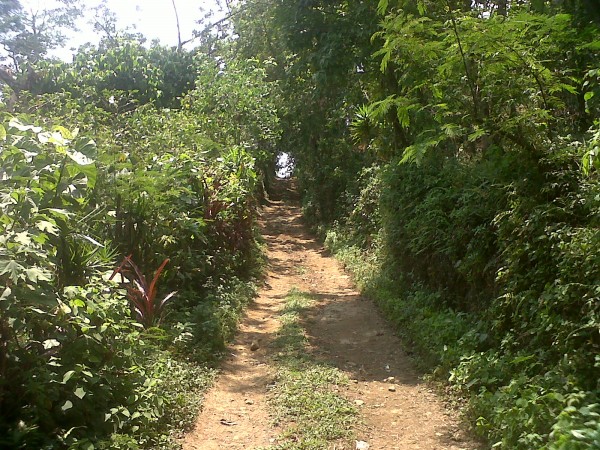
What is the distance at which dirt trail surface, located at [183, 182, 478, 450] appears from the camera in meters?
5.17

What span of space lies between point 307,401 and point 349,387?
2.36 feet

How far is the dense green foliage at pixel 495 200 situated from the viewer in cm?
453

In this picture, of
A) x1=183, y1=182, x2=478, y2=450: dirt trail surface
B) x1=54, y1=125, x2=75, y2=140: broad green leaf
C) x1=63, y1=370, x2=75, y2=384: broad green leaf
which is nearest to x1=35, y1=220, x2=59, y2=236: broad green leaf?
x1=63, y1=370, x2=75, y2=384: broad green leaf

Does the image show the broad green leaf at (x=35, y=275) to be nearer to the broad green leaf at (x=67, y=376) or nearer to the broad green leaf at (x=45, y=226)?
the broad green leaf at (x=45, y=226)

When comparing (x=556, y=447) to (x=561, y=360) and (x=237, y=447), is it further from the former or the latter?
(x=237, y=447)

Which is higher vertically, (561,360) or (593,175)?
(593,175)

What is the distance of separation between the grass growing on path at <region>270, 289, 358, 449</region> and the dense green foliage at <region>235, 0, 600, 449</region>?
116 centimetres

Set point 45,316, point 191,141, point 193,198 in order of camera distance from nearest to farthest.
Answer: point 45,316
point 193,198
point 191,141

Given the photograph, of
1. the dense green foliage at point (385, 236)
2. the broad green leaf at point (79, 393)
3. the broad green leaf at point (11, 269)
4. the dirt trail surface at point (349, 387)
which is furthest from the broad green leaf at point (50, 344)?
the dirt trail surface at point (349, 387)

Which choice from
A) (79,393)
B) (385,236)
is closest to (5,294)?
(79,393)

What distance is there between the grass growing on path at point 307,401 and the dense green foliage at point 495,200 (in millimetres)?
1163

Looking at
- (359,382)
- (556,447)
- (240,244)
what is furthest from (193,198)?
(556,447)

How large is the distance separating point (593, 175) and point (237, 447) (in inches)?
160

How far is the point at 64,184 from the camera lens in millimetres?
4555
